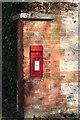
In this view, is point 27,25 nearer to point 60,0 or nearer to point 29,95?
point 60,0

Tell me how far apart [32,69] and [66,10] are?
1.37m

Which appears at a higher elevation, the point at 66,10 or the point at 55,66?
the point at 66,10

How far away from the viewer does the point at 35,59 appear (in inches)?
255

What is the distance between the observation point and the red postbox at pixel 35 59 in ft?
21.3

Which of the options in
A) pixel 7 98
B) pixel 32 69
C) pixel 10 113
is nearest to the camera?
pixel 32 69

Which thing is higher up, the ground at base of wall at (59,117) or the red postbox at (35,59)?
the red postbox at (35,59)

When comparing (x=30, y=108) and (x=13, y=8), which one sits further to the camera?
(x=13, y=8)

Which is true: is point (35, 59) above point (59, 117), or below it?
above

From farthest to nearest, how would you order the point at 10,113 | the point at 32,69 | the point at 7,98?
the point at 7,98
the point at 10,113
the point at 32,69

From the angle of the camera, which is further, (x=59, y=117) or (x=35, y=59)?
(x=59, y=117)

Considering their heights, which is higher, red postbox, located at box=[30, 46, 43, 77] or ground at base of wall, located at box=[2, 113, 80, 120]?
red postbox, located at box=[30, 46, 43, 77]

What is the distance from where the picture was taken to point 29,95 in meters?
6.55

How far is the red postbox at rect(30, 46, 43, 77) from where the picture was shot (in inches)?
255

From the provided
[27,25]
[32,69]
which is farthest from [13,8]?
[32,69]
